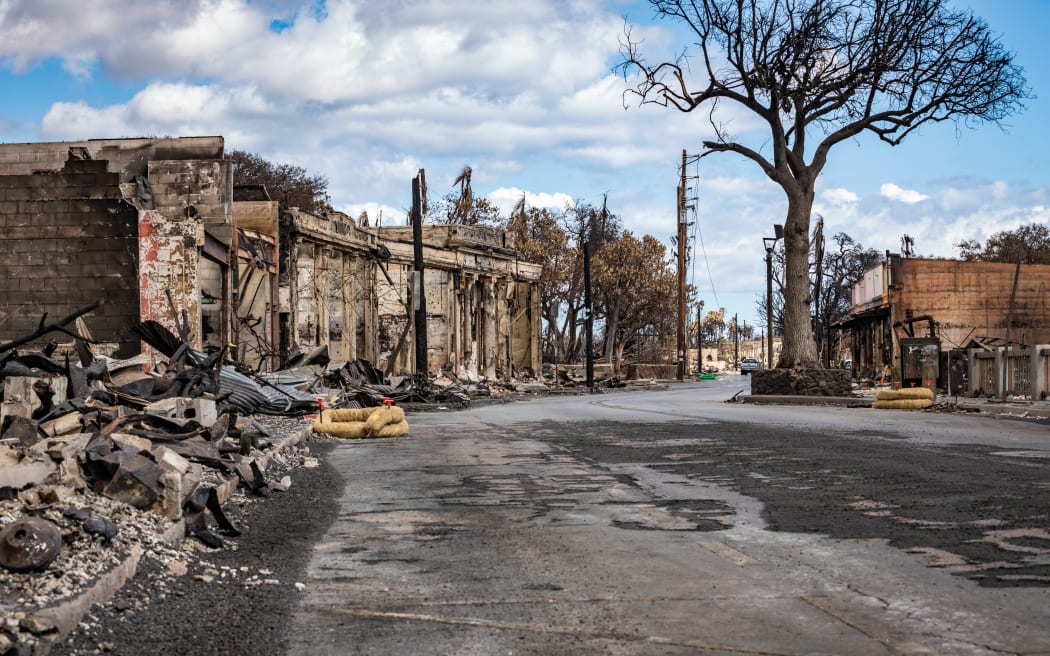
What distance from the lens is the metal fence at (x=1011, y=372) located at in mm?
24516

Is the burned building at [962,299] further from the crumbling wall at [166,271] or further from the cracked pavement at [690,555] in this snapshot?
the cracked pavement at [690,555]

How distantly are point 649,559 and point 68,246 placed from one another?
22.5m

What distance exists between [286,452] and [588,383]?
39916mm

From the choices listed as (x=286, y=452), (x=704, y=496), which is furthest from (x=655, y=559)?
(x=286, y=452)

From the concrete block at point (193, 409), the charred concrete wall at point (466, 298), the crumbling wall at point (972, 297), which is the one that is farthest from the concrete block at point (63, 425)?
the crumbling wall at point (972, 297)

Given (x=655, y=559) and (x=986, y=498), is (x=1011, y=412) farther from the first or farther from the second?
(x=655, y=559)

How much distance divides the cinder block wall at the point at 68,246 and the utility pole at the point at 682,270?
1538 inches

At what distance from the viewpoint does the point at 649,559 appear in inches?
246

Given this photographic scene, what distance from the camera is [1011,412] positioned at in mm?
22828

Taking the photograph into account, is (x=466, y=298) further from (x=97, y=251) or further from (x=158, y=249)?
(x=97, y=251)

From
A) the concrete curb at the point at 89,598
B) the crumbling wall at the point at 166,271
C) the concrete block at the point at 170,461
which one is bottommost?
the concrete curb at the point at 89,598

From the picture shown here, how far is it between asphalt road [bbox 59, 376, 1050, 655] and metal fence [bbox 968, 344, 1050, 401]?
1365cm

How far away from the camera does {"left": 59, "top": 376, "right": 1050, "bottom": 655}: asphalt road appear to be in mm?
4613

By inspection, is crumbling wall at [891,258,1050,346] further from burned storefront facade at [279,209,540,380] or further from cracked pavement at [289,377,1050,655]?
cracked pavement at [289,377,1050,655]
